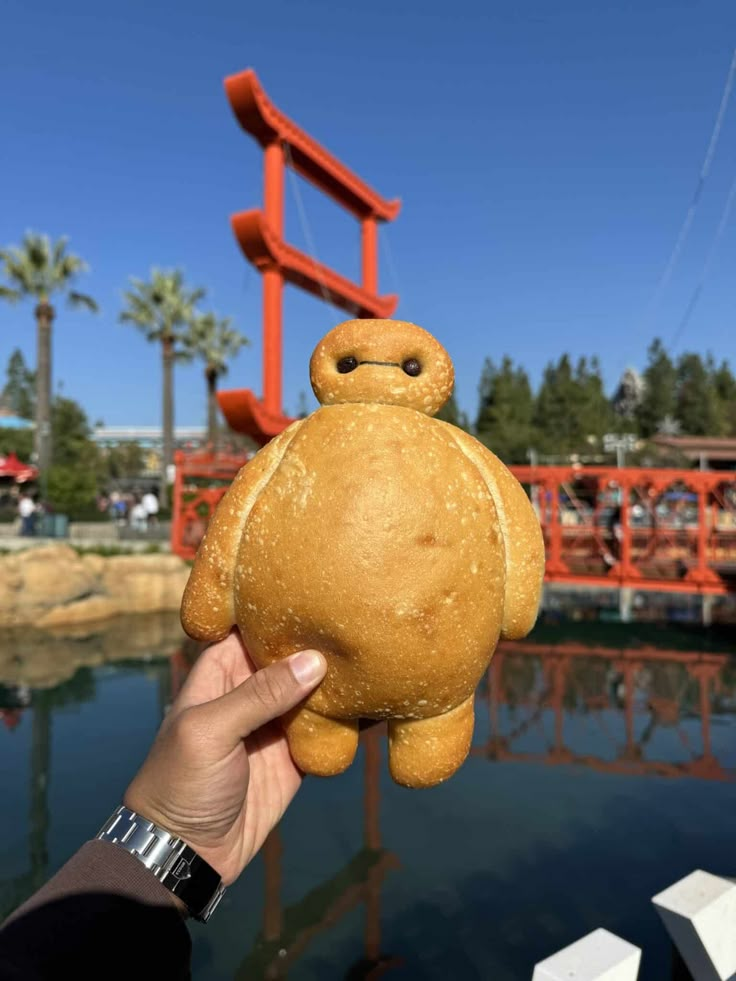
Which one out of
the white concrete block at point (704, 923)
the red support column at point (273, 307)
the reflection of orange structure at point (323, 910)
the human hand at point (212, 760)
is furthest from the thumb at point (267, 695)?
the red support column at point (273, 307)

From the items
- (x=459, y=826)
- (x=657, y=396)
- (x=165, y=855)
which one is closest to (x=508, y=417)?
(x=657, y=396)

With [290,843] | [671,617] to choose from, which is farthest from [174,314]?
[290,843]

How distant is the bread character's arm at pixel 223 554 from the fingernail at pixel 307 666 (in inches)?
10.6

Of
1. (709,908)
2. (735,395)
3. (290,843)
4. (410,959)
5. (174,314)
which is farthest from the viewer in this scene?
(735,395)

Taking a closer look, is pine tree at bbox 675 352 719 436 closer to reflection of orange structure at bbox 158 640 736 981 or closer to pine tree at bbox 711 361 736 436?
pine tree at bbox 711 361 736 436

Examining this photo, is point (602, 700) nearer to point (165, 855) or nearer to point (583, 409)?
point (165, 855)

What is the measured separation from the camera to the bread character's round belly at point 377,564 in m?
1.52

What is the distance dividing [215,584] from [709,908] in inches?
93.3

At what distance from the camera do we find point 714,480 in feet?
34.5

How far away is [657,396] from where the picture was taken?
Result: 4919cm

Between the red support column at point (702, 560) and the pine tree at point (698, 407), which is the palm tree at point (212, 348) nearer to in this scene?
the red support column at point (702, 560)

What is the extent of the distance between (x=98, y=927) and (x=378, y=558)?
918mm

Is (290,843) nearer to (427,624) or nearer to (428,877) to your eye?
(428,877)

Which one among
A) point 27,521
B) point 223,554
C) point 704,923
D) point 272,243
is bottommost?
point 704,923
